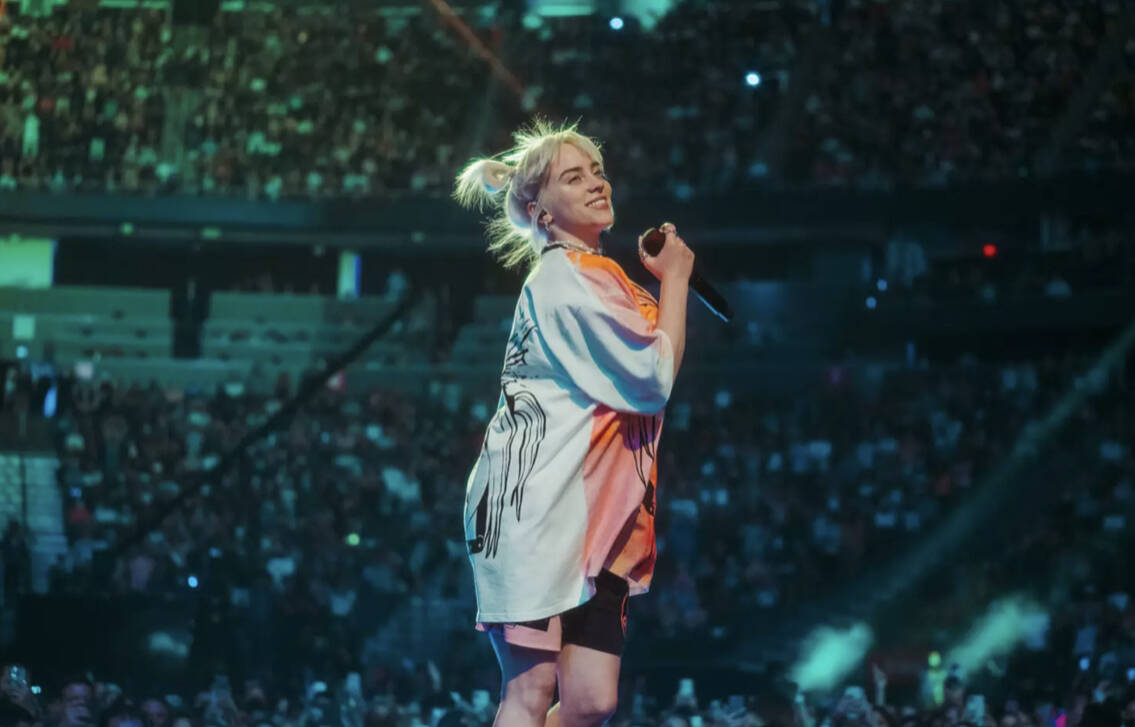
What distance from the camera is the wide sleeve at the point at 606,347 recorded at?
8.36 feet

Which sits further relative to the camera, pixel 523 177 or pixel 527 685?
pixel 523 177

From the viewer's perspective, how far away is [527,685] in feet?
8.39

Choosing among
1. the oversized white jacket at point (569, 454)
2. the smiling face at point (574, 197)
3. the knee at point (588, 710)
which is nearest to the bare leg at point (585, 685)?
the knee at point (588, 710)

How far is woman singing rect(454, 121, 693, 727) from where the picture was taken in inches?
99.5

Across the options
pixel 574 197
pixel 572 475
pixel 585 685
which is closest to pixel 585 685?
pixel 585 685

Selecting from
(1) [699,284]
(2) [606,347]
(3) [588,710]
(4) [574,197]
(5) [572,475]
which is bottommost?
(3) [588,710]

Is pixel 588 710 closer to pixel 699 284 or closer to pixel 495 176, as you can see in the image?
pixel 699 284

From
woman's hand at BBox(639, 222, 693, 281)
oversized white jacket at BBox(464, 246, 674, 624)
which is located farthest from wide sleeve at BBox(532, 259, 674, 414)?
woman's hand at BBox(639, 222, 693, 281)

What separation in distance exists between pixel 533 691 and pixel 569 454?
451mm

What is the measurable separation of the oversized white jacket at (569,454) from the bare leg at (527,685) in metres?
0.09

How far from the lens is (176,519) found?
1131cm

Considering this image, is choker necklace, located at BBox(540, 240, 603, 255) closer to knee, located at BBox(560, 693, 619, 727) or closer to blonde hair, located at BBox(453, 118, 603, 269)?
blonde hair, located at BBox(453, 118, 603, 269)

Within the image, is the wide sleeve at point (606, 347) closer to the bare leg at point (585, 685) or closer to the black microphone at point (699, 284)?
the black microphone at point (699, 284)

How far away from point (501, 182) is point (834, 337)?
12194 mm
